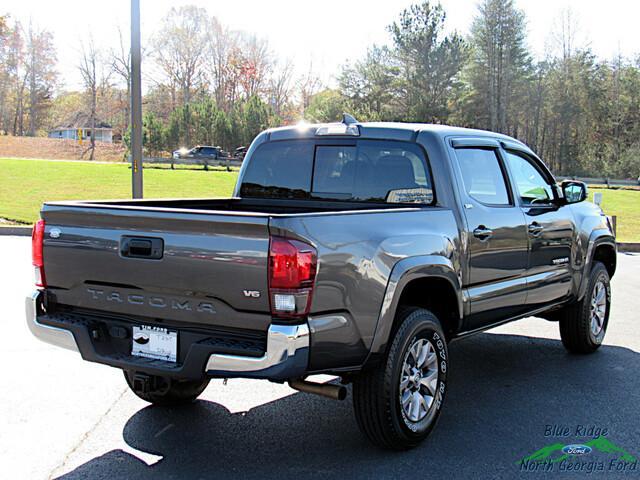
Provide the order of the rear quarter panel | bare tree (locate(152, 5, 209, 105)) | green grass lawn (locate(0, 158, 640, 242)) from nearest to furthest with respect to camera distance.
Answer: the rear quarter panel
green grass lawn (locate(0, 158, 640, 242))
bare tree (locate(152, 5, 209, 105))

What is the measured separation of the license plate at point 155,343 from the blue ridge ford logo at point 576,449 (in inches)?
95.0

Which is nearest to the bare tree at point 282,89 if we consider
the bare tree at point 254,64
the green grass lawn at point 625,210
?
the bare tree at point 254,64

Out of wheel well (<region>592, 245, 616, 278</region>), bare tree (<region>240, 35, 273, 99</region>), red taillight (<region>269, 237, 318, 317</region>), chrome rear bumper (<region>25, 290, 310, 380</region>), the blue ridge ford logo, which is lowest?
the blue ridge ford logo

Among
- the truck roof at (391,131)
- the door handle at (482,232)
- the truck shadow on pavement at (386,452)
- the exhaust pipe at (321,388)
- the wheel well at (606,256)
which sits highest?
the truck roof at (391,131)

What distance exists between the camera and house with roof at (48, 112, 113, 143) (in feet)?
303

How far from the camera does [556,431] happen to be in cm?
464

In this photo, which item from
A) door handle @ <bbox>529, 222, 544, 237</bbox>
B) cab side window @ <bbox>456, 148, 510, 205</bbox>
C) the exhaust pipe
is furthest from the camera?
door handle @ <bbox>529, 222, 544, 237</bbox>

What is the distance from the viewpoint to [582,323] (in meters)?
6.44

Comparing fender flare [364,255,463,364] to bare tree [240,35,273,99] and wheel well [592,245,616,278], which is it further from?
bare tree [240,35,273,99]

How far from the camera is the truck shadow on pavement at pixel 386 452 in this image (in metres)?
3.96

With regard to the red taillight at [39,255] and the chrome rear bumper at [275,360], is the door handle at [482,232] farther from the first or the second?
the red taillight at [39,255]

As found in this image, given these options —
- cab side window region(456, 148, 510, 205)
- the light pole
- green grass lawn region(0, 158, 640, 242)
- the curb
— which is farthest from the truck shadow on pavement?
green grass lawn region(0, 158, 640, 242)

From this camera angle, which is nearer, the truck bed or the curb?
the truck bed

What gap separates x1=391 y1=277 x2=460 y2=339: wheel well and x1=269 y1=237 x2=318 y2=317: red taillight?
1.03 meters
